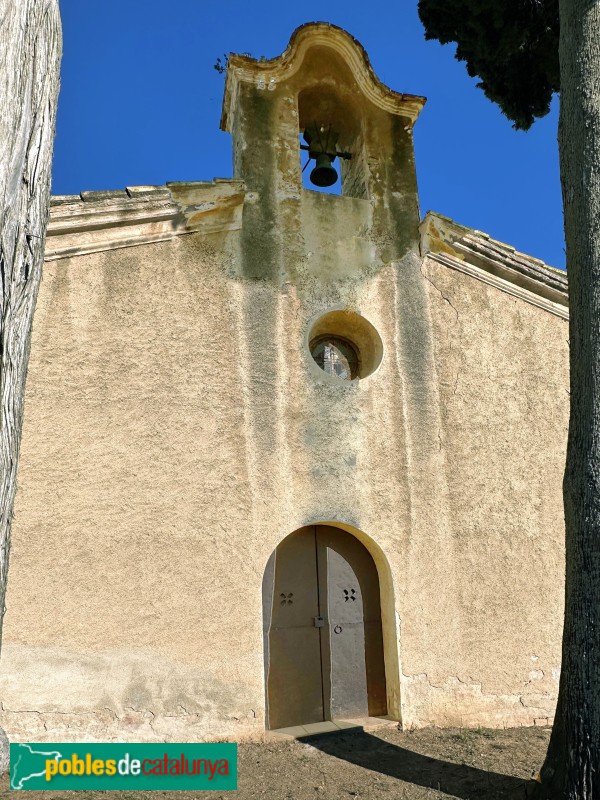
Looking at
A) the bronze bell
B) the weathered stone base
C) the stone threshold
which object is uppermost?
the bronze bell

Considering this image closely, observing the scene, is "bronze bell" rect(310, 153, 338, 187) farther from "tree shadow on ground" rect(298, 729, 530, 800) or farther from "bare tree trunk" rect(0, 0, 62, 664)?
"bare tree trunk" rect(0, 0, 62, 664)

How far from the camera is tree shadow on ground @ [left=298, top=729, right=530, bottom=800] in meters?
4.61

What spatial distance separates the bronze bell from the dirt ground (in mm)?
6006

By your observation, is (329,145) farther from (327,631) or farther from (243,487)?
(327,631)

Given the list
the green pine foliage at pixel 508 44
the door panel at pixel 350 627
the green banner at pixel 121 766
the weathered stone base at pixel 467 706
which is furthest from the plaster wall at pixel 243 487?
the green pine foliage at pixel 508 44

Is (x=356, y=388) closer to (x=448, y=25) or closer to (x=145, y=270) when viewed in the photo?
(x=145, y=270)

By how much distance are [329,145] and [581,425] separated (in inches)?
209

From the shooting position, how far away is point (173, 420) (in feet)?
20.5

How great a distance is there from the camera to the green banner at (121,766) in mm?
4758

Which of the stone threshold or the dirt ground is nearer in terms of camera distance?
the dirt ground

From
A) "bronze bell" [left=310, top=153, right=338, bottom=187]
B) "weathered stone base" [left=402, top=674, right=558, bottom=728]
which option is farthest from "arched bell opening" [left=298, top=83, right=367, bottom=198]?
"weathered stone base" [left=402, top=674, right=558, bottom=728]

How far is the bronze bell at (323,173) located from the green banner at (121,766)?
6.15 metres

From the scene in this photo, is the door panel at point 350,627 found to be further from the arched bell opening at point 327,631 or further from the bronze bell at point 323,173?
the bronze bell at point 323,173

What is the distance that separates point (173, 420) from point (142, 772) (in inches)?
114
